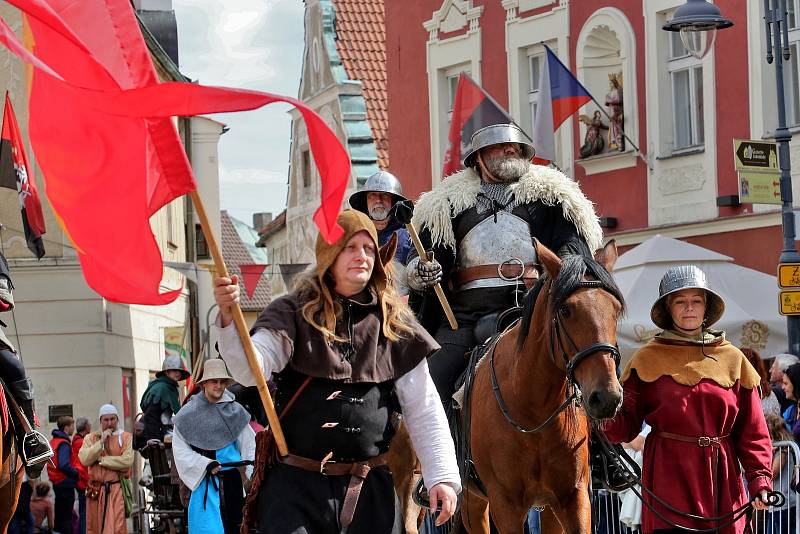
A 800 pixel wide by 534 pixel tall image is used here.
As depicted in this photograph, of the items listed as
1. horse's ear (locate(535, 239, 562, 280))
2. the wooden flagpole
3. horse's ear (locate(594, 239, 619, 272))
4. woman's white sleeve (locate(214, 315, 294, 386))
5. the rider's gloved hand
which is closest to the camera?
the wooden flagpole

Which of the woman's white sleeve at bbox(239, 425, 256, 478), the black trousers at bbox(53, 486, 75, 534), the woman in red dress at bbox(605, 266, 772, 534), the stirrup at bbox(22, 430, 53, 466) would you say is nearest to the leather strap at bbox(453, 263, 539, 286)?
the woman in red dress at bbox(605, 266, 772, 534)

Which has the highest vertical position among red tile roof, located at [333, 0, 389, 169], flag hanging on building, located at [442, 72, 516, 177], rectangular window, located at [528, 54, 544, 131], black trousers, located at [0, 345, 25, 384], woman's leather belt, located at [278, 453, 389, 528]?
red tile roof, located at [333, 0, 389, 169]

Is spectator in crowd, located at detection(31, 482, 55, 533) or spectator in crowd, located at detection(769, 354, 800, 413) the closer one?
spectator in crowd, located at detection(769, 354, 800, 413)

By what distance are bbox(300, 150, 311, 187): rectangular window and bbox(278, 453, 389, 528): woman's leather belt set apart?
36.9m

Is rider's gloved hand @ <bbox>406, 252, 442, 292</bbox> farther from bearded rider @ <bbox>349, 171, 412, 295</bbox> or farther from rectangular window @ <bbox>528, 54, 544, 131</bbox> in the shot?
rectangular window @ <bbox>528, 54, 544, 131</bbox>

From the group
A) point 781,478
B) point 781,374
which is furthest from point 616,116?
point 781,478

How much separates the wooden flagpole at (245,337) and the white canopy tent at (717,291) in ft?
37.3

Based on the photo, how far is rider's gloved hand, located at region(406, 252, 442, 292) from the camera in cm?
1012

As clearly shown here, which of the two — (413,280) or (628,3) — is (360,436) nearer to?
(413,280)

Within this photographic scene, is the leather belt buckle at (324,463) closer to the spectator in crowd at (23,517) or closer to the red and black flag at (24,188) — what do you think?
the spectator in crowd at (23,517)

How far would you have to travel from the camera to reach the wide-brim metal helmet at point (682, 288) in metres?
8.46

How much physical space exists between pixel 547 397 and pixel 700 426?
974 mm

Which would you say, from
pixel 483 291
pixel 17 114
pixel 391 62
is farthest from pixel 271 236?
pixel 483 291

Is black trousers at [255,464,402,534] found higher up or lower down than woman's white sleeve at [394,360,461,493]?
lower down
